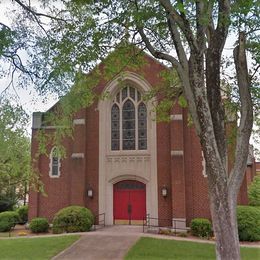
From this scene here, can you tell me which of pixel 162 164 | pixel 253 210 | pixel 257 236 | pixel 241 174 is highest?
pixel 162 164

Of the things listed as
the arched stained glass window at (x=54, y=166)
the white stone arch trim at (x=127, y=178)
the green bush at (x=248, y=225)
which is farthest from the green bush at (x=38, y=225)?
the green bush at (x=248, y=225)

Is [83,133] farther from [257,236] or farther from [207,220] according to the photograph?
[257,236]

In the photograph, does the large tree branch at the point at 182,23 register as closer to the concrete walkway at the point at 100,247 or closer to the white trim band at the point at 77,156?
the concrete walkway at the point at 100,247

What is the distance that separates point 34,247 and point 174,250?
5845mm

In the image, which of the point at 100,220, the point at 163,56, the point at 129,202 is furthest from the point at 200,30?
the point at 100,220

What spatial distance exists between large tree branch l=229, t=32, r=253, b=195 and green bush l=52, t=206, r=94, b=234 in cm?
1267

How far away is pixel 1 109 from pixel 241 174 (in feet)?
22.6

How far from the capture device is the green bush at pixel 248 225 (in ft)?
54.7

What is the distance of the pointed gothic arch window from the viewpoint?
21.6m

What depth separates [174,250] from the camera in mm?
13734

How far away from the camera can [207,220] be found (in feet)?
61.2

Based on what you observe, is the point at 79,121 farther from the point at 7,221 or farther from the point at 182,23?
the point at 182,23

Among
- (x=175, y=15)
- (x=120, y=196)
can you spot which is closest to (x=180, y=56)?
(x=175, y=15)

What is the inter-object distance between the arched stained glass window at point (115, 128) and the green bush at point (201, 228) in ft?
22.2
